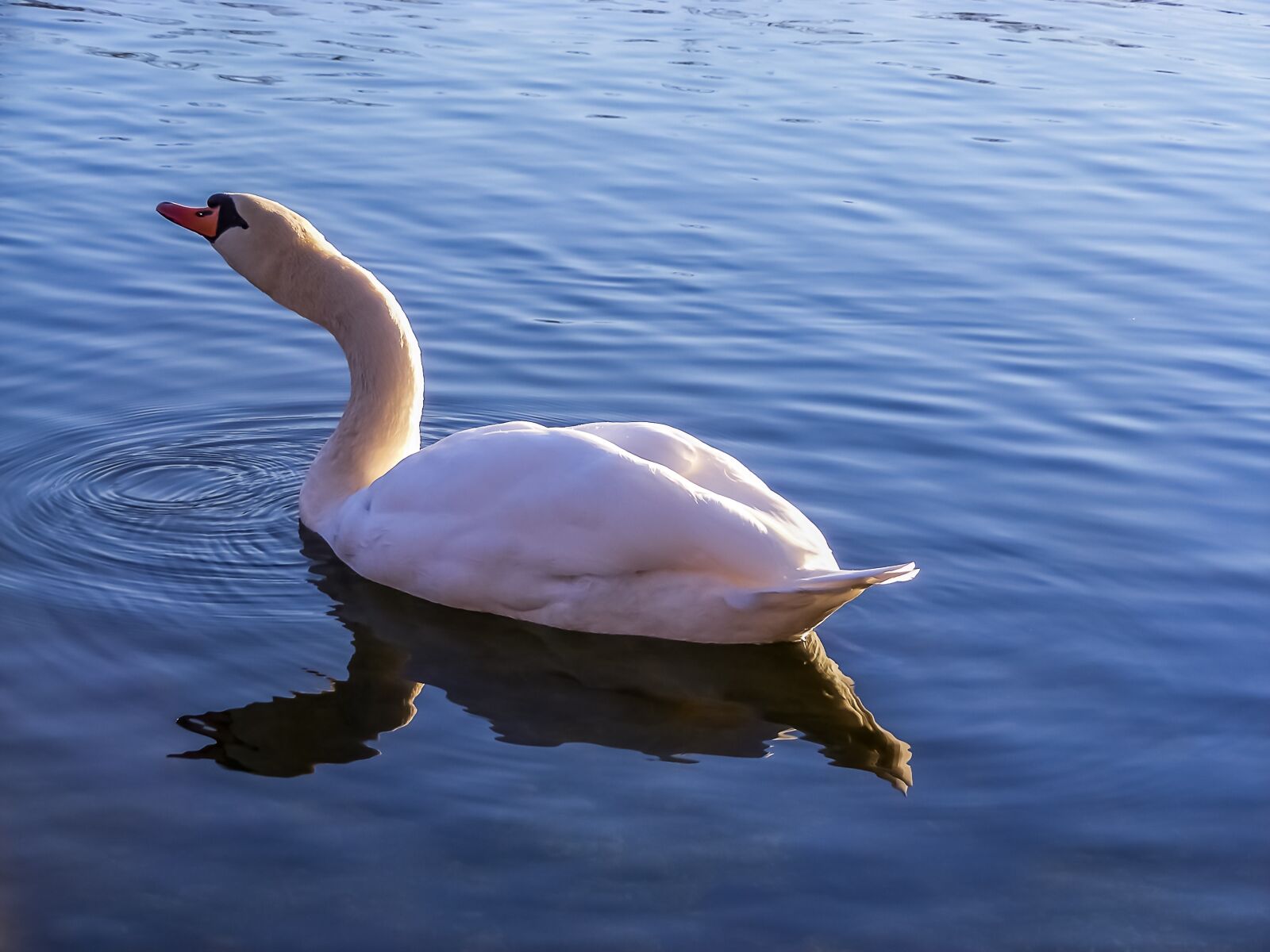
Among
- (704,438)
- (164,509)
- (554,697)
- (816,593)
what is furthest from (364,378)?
(816,593)

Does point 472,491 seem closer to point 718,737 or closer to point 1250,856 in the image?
point 718,737

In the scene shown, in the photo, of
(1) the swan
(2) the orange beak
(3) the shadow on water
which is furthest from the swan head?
(3) the shadow on water

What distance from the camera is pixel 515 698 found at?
5508mm

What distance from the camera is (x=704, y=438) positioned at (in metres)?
7.82

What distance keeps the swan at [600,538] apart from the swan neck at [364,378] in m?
0.21

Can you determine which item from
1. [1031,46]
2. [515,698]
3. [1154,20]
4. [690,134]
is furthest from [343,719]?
[1154,20]

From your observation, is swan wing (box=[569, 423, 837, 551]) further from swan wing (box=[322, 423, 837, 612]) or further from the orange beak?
the orange beak

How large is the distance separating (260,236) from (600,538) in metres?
2.14

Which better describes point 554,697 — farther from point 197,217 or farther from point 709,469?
point 197,217

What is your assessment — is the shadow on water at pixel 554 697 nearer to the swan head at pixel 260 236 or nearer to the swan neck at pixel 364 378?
the swan neck at pixel 364 378

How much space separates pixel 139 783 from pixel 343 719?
0.69 meters

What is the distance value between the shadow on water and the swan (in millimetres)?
93

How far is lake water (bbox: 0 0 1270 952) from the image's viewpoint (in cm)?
451

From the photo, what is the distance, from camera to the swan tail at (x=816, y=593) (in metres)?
5.19
